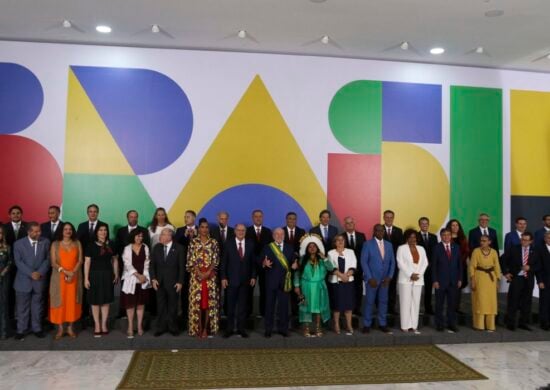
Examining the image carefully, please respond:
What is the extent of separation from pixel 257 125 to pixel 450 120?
3445 millimetres

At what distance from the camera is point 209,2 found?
6.31m

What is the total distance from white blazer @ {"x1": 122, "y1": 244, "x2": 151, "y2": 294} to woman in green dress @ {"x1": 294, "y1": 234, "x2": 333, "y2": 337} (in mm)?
1921

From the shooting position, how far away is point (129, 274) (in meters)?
6.21

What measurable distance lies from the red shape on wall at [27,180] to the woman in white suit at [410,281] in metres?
5.33

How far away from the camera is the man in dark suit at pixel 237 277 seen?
6.41 m

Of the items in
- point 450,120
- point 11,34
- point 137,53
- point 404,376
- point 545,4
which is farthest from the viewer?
point 450,120

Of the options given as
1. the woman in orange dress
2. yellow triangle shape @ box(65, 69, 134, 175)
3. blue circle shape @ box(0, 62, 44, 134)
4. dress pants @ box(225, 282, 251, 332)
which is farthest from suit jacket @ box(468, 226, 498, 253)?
blue circle shape @ box(0, 62, 44, 134)

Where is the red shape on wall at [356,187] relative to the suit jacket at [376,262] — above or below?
above

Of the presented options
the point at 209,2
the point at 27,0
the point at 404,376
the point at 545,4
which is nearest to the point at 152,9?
the point at 209,2

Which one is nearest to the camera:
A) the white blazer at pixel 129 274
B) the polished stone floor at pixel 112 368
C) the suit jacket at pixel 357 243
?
the polished stone floor at pixel 112 368

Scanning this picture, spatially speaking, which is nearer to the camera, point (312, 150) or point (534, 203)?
point (312, 150)

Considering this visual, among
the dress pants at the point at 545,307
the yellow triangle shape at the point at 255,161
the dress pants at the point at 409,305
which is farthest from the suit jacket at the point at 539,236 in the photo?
the yellow triangle shape at the point at 255,161

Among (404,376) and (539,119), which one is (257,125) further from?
(539,119)

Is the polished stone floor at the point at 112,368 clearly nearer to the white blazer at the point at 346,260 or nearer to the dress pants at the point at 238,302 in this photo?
the dress pants at the point at 238,302
